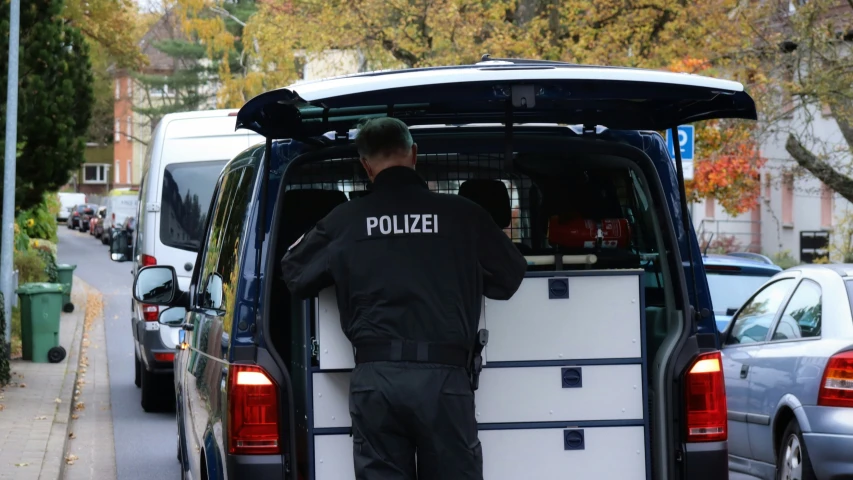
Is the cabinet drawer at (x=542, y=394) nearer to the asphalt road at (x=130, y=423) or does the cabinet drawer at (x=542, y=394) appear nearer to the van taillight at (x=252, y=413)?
the van taillight at (x=252, y=413)

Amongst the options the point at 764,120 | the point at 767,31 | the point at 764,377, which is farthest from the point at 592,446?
the point at 767,31

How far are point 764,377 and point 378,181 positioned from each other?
4381 millimetres

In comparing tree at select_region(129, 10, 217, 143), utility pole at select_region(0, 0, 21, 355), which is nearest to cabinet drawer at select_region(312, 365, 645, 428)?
utility pole at select_region(0, 0, 21, 355)

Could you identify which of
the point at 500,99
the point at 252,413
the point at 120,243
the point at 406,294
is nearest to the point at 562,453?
the point at 406,294

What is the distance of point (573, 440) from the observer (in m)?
4.41

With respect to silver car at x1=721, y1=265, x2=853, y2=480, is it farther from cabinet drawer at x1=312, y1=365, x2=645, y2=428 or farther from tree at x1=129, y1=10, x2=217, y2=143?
tree at x1=129, y1=10, x2=217, y2=143

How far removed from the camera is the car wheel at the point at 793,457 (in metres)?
7.23

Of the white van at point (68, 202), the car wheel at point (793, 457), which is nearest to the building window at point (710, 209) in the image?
the car wheel at point (793, 457)

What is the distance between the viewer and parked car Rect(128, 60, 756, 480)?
4.31 metres

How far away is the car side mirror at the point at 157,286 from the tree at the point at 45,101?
11832 millimetres

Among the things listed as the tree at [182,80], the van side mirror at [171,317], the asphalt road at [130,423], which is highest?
the tree at [182,80]

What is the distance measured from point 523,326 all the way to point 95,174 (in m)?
108

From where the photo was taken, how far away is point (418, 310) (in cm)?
415

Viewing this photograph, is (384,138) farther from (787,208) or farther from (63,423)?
(787,208)
